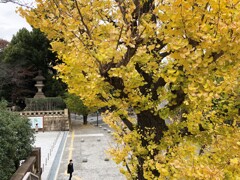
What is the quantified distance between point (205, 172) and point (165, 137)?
1.54 metres

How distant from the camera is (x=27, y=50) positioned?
30.6 meters

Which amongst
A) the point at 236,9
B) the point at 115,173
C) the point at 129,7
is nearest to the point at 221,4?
the point at 236,9

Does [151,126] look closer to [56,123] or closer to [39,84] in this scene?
[56,123]

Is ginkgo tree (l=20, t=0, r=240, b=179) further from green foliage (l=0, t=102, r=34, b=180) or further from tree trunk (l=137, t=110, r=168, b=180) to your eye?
green foliage (l=0, t=102, r=34, b=180)

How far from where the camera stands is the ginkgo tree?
10.6 ft

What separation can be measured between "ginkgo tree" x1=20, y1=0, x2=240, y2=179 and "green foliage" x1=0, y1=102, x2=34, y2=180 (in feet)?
14.1

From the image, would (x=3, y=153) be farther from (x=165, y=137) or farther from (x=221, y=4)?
(x=221, y=4)

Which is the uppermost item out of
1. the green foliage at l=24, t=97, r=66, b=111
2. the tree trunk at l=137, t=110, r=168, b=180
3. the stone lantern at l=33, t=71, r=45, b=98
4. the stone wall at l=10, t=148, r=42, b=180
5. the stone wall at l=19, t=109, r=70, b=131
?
the stone lantern at l=33, t=71, r=45, b=98

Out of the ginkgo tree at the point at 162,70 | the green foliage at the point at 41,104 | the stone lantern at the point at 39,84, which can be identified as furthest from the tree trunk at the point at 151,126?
the stone lantern at the point at 39,84

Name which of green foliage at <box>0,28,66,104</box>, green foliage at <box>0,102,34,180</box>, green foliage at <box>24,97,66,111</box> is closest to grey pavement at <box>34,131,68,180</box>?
green foliage at <box>0,102,34,180</box>

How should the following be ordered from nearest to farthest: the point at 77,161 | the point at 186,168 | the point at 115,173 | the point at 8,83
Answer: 1. the point at 186,168
2. the point at 115,173
3. the point at 77,161
4. the point at 8,83

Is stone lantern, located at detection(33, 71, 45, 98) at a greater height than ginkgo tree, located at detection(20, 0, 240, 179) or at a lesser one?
greater

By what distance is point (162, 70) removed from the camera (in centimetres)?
404

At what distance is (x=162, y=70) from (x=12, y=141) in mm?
6324
